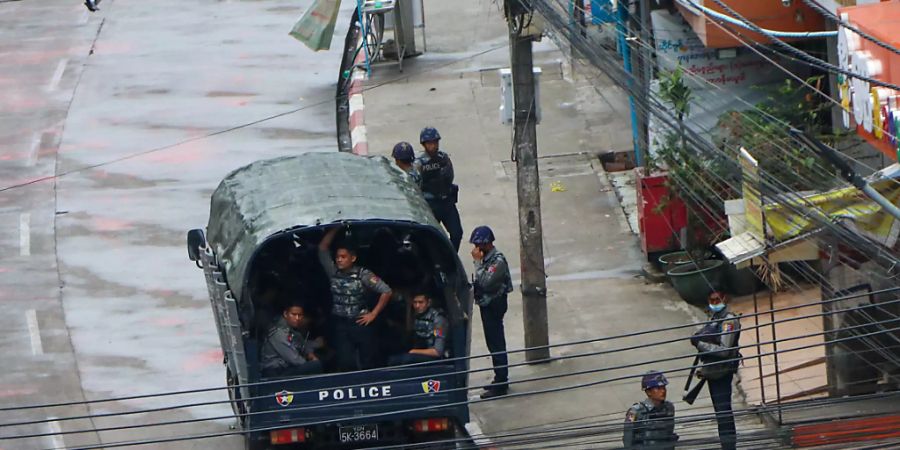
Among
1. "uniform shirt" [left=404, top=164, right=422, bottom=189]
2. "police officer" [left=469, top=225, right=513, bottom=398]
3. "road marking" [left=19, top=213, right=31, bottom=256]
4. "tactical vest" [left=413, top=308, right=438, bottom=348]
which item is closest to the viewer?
"tactical vest" [left=413, top=308, right=438, bottom=348]

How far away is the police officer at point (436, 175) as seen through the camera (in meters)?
18.3

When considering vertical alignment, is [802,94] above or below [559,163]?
above

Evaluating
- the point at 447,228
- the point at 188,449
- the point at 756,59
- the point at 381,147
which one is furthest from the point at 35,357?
the point at 756,59

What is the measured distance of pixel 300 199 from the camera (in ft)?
47.2

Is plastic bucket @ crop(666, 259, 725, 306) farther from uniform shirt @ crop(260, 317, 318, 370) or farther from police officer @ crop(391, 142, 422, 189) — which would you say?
uniform shirt @ crop(260, 317, 318, 370)

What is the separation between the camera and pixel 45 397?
1683cm

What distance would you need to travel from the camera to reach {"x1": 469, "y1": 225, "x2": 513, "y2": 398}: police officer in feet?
51.5

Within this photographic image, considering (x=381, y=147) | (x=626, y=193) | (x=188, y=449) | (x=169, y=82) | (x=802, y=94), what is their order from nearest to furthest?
1. (x=188, y=449)
2. (x=802, y=94)
3. (x=626, y=193)
4. (x=381, y=147)
5. (x=169, y=82)

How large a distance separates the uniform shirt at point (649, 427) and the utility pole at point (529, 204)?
12.4 ft

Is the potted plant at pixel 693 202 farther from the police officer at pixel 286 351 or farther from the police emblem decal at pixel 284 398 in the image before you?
the police emblem decal at pixel 284 398

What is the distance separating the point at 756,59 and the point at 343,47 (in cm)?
1102

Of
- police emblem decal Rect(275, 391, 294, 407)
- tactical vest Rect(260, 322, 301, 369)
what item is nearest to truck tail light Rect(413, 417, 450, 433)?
police emblem decal Rect(275, 391, 294, 407)

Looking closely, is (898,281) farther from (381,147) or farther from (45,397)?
(381,147)

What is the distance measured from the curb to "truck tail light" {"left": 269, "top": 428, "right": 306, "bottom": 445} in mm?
9096
